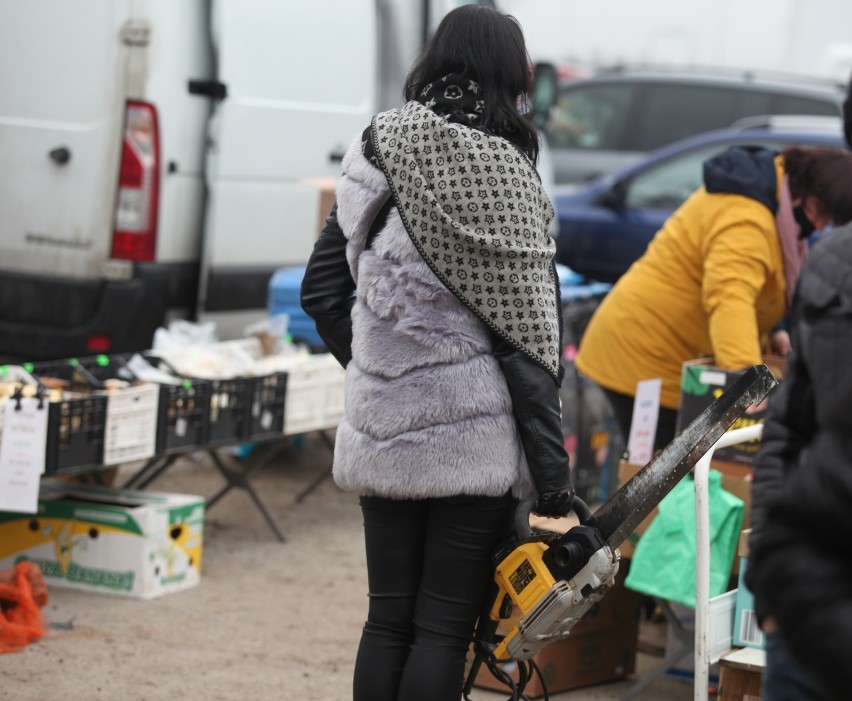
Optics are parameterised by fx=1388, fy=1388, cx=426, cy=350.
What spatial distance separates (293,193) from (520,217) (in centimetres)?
408

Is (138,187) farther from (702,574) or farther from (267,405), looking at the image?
(702,574)

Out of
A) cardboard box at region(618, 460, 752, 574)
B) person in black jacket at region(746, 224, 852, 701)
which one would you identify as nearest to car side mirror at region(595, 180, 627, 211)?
cardboard box at region(618, 460, 752, 574)

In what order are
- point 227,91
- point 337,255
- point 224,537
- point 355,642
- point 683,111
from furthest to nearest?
point 683,111
point 227,91
point 224,537
point 355,642
point 337,255

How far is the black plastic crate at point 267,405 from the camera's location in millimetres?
5480

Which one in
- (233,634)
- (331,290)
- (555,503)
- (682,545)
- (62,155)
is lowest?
(233,634)

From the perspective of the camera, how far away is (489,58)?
293 centimetres

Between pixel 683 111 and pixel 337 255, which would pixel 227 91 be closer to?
pixel 337 255

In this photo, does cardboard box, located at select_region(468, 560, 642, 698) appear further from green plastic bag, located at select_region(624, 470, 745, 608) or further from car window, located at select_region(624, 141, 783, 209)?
car window, located at select_region(624, 141, 783, 209)

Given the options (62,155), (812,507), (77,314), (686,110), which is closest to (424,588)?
(812,507)

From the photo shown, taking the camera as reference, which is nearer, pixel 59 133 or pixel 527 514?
pixel 527 514

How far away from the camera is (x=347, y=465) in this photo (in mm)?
3010

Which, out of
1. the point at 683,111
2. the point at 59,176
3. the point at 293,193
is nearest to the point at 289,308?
the point at 293,193

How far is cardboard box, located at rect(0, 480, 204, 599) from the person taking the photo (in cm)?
481

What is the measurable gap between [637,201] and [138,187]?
15.6 feet
